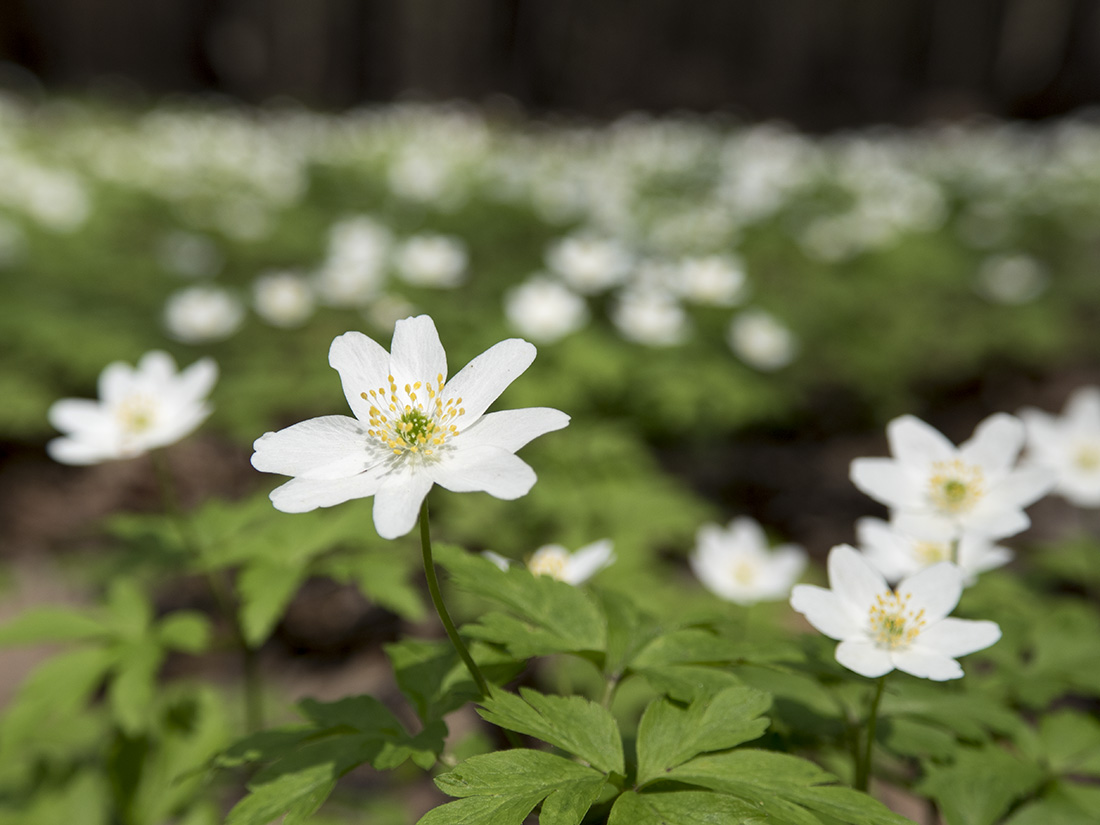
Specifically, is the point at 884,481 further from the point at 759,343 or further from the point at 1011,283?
the point at 1011,283

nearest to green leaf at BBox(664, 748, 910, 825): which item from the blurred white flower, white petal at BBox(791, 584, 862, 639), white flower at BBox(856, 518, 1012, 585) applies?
white petal at BBox(791, 584, 862, 639)

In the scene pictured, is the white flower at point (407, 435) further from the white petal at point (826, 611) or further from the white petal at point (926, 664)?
the white petal at point (926, 664)

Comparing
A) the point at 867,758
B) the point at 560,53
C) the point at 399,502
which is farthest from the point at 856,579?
the point at 560,53

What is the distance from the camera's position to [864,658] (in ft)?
3.92

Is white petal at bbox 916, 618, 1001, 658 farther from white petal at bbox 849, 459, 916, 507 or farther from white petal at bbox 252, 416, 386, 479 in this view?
white petal at bbox 252, 416, 386, 479

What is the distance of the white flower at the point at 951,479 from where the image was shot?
1.49 metres

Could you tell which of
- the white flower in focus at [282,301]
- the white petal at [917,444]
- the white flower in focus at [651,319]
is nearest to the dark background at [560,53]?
the white flower in focus at [651,319]

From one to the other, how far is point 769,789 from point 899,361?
493 cm

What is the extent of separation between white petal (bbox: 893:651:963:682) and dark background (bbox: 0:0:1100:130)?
18361 millimetres

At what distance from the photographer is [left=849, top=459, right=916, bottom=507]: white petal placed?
1.54 meters

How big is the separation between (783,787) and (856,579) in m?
0.39

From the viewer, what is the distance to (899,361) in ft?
17.7

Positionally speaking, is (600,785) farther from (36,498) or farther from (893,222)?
(893,222)

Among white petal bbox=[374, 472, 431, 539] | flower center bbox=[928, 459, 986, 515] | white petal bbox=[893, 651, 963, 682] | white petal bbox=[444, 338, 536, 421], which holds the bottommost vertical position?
white petal bbox=[893, 651, 963, 682]
